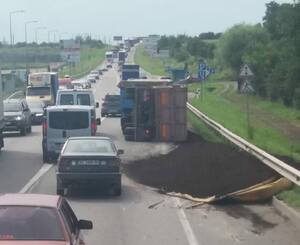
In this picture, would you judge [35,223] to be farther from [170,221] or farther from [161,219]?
[161,219]

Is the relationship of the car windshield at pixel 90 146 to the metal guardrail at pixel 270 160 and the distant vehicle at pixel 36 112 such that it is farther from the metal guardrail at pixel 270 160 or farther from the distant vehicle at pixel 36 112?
the distant vehicle at pixel 36 112

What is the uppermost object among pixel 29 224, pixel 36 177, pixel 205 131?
pixel 29 224

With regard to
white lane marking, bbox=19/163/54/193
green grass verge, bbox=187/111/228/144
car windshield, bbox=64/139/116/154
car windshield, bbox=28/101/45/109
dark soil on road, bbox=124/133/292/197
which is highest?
car windshield, bbox=64/139/116/154

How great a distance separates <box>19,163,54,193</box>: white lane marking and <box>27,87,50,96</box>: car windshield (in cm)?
3592

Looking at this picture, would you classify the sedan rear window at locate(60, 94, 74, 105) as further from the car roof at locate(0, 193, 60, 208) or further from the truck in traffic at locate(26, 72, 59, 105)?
the car roof at locate(0, 193, 60, 208)

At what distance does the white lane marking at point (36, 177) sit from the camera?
2336cm

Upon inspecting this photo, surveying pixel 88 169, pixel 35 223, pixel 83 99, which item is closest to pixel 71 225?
pixel 35 223

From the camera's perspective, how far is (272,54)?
249 feet

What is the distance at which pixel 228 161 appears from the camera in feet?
81.8

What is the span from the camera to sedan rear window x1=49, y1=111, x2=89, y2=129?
101 ft

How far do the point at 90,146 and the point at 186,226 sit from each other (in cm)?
554

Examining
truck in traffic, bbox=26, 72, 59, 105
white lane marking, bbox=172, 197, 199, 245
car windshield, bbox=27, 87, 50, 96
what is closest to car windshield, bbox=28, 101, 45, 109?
truck in traffic, bbox=26, 72, 59, 105

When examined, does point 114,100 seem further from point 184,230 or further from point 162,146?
point 184,230

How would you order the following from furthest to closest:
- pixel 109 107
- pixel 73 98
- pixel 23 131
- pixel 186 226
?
pixel 109 107 < pixel 23 131 < pixel 73 98 < pixel 186 226
